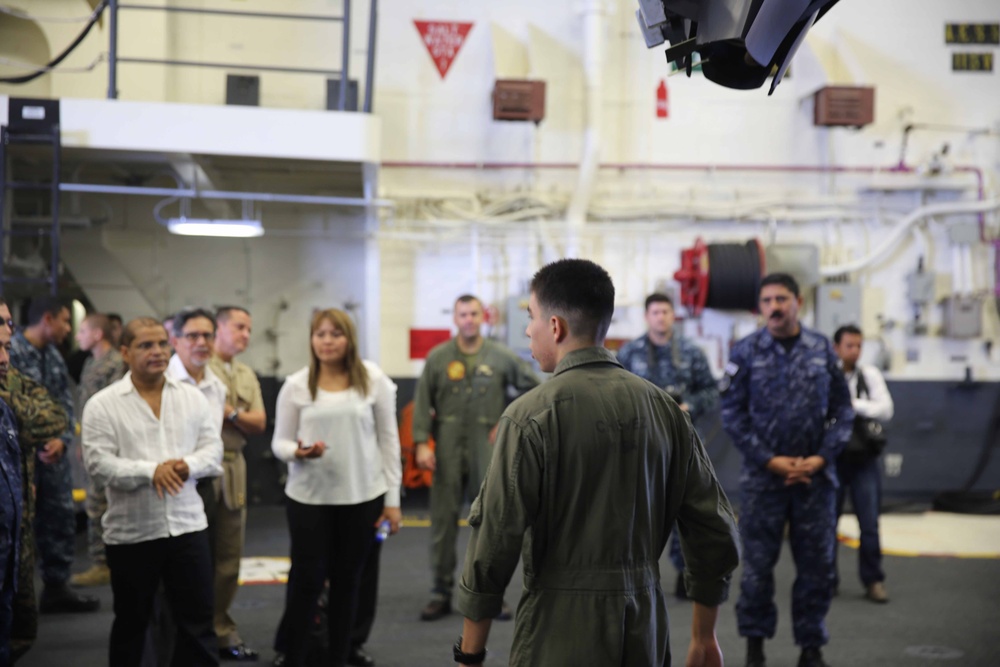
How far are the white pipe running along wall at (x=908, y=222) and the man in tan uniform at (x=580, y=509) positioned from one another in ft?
24.8

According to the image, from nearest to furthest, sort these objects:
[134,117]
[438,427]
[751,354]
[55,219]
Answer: [751,354] < [438,427] < [55,219] < [134,117]

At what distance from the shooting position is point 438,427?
5.63 meters

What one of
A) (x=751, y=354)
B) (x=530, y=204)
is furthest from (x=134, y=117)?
(x=751, y=354)

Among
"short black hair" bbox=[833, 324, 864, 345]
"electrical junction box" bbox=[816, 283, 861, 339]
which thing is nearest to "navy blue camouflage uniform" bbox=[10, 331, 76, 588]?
"short black hair" bbox=[833, 324, 864, 345]


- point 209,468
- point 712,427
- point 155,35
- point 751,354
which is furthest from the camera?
point 712,427

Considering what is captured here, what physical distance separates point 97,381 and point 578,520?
4813mm

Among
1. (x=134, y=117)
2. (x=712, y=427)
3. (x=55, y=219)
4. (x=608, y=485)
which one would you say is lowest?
(x=712, y=427)

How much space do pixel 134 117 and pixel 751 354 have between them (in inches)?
187

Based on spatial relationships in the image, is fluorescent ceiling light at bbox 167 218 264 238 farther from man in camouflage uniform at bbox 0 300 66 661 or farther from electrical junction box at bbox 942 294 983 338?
electrical junction box at bbox 942 294 983 338

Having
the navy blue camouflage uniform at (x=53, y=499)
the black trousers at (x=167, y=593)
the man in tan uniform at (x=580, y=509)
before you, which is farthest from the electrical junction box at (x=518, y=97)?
Answer: the man in tan uniform at (x=580, y=509)

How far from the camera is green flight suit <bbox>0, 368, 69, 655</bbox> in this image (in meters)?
3.99

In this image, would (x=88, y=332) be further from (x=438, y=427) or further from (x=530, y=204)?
(x=530, y=204)

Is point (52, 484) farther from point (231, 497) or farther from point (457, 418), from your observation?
point (457, 418)

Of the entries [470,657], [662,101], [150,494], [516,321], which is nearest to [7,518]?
[150,494]
